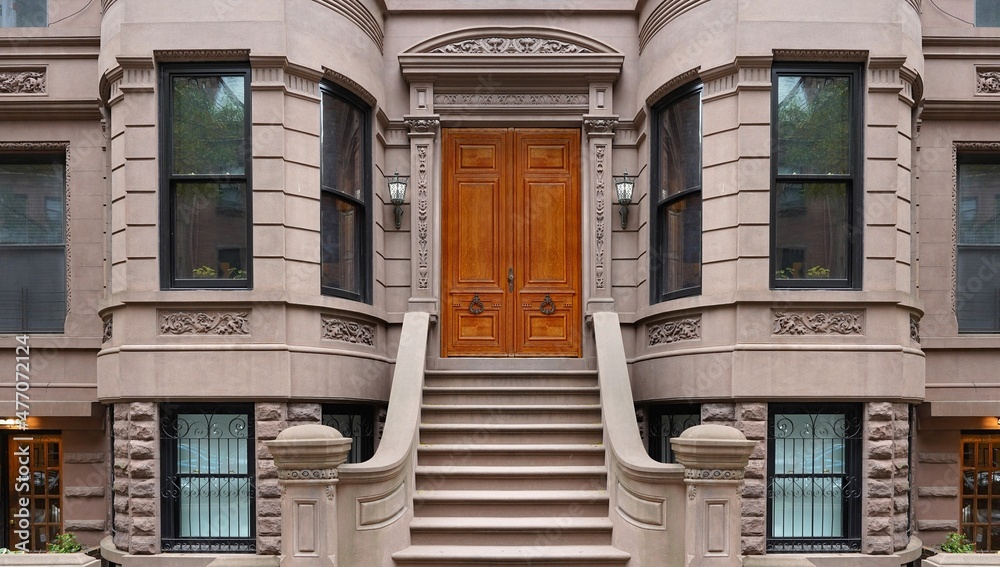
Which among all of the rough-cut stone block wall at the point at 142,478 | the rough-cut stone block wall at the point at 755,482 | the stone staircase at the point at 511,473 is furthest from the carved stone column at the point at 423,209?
the rough-cut stone block wall at the point at 755,482

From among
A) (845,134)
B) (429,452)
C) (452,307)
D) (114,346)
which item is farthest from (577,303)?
(114,346)

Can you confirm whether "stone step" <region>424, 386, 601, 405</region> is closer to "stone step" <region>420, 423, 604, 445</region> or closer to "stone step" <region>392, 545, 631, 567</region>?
"stone step" <region>420, 423, 604, 445</region>

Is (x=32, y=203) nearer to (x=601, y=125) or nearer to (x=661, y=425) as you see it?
(x=601, y=125)

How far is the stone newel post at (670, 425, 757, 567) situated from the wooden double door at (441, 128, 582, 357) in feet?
13.4

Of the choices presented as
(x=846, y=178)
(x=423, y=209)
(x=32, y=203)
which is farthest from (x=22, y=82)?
(x=846, y=178)

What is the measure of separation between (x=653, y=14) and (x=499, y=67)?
6.58 ft

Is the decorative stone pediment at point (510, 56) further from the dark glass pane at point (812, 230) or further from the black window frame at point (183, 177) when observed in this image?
the dark glass pane at point (812, 230)

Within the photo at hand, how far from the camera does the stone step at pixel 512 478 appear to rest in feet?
27.7

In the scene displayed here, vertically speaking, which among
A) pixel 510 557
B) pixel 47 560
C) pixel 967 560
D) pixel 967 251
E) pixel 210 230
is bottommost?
pixel 47 560

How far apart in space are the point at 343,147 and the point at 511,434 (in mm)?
3866

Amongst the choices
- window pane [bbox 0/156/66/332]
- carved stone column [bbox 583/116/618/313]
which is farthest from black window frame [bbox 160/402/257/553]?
carved stone column [bbox 583/116/618/313]

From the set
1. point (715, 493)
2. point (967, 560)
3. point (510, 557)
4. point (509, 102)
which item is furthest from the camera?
point (509, 102)

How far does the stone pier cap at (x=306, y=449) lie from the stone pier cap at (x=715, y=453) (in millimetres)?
2902

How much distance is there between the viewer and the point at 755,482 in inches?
342
